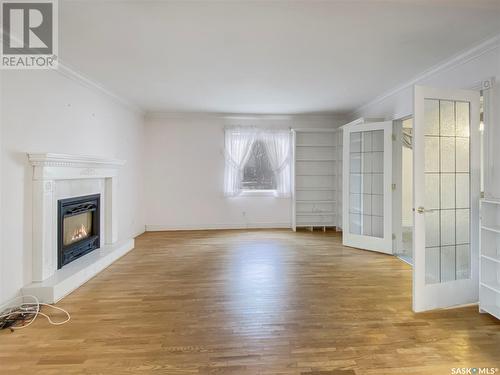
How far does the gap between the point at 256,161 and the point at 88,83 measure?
3.57m

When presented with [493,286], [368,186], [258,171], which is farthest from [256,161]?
[493,286]

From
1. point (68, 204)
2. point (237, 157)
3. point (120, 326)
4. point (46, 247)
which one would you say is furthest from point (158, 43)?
point (237, 157)

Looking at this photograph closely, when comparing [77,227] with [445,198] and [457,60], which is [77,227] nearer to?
[445,198]

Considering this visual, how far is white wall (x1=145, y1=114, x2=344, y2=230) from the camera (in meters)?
5.91

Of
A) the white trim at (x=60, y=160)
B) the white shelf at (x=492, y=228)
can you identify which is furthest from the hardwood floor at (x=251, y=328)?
the white trim at (x=60, y=160)

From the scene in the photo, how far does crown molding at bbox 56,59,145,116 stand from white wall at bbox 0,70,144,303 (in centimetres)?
4

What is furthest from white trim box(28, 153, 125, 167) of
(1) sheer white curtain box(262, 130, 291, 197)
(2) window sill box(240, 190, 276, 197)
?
(1) sheer white curtain box(262, 130, 291, 197)

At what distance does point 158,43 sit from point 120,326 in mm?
2698

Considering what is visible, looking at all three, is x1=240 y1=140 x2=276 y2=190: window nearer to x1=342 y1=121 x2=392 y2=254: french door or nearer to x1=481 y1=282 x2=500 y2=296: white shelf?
x1=342 y1=121 x2=392 y2=254: french door

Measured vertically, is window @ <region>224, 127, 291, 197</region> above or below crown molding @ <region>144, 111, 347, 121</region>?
below

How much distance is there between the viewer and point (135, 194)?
5441 millimetres

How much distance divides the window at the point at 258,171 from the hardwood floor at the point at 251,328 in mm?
2793

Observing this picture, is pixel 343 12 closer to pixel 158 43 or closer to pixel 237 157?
pixel 158 43

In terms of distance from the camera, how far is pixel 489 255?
7.93 feet
